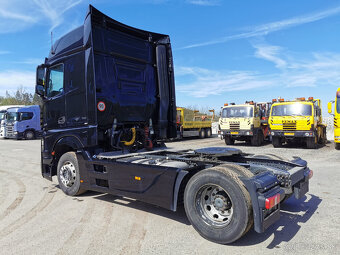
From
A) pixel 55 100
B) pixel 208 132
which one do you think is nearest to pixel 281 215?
pixel 55 100

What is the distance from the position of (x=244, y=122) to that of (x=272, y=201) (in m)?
13.0

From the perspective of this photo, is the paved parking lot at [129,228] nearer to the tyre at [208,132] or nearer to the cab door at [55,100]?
the cab door at [55,100]

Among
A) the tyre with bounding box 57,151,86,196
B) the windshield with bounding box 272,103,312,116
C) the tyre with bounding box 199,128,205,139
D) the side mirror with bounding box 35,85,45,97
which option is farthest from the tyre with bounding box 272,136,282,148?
the side mirror with bounding box 35,85,45,97

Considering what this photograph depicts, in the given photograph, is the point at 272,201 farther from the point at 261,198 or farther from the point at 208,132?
the point at 208,132

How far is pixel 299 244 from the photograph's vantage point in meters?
3.19

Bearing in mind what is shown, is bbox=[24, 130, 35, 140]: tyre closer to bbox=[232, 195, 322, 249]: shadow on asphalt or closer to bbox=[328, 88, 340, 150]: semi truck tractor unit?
bbox=[328, 88, 340, 150]: semi truck tractor unit

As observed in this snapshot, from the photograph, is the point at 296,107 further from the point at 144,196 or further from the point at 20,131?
the point at 20,131

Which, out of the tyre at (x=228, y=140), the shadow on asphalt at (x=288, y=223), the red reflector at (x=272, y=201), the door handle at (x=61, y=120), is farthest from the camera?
the tyre at (x=228, y=140)

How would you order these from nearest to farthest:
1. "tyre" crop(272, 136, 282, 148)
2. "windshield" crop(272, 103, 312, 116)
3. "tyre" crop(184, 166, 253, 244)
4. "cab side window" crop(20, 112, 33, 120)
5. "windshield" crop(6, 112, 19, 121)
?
"tyre" crop(184, 166, 253, 244) < "windshield" crop(272, 103, 312, 116) < "tyre" crop(272, 136, 282, 148) < "windshield" crop(6, 112, 19, 121) < "cab side window" crop(20, 112, 33, 120)

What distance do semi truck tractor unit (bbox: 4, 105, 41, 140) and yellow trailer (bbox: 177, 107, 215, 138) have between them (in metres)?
14.1

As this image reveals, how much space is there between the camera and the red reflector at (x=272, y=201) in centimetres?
288

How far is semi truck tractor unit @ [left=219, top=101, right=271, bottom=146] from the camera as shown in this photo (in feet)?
50.6

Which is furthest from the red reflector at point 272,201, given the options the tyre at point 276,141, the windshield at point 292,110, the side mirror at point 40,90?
the tyre at point 276,141

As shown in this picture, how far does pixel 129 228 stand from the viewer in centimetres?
375
